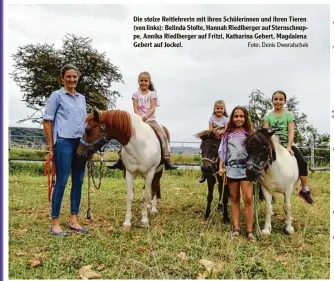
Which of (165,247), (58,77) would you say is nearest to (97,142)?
(165,247)

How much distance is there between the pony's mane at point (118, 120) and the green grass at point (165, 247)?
3.99 ft

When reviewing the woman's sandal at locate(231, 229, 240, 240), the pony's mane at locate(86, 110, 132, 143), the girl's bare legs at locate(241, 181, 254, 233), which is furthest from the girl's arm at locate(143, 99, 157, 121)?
the woman's sandal at locate(231, 229, 240, 240)

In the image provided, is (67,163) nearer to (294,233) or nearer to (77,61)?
(294,233)

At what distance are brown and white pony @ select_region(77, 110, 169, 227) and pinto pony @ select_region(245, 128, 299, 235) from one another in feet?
4.34

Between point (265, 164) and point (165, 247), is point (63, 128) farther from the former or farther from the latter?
point (265, 164)

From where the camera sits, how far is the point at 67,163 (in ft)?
13.2

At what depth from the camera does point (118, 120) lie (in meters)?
4.25

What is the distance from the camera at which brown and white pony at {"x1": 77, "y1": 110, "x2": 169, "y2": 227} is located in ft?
13.5

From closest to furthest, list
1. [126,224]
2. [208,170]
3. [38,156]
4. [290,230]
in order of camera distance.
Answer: [290,230] → [126,224] → [208,170] → [38,156]

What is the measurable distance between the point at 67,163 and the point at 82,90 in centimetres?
626

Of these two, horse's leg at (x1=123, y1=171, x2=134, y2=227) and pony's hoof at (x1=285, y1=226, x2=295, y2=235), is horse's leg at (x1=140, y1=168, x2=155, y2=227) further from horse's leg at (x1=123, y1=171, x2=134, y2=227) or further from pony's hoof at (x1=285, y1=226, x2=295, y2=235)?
pony's hoof at (x1=285, y1=226, x2=295, y2=235)

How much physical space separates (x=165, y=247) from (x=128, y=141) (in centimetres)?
141

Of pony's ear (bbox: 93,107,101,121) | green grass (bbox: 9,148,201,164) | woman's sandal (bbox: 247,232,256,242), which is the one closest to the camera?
woman's sandal (bbox: 247,232,256,242)

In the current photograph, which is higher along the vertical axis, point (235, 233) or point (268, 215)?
point (268, 215)
